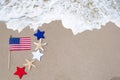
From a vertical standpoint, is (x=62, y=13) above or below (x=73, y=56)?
above

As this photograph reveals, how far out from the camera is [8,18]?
2.59m

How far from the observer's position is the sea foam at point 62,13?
245cm

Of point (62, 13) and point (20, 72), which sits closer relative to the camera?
point (20, 72)

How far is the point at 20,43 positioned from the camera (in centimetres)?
248

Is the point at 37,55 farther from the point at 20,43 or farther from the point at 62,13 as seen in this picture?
the point at 62,13

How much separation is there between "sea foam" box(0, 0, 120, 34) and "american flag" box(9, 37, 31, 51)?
133 mm

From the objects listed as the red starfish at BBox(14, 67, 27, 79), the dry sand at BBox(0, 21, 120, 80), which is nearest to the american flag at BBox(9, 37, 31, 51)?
the dry sand at BBox(0, 21, 120, 80)

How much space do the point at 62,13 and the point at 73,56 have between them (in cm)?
56

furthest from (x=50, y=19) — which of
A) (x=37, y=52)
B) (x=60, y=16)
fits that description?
(x=37, y=52)

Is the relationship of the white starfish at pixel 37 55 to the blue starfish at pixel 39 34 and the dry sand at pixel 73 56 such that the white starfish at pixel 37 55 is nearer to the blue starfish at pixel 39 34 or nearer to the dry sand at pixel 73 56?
the dry sand at pixel 73 56

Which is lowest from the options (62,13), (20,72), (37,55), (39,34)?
(20,72)

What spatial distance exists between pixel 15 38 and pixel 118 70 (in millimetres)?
1297

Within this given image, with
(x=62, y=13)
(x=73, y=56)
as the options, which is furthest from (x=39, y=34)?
(x=73, y=56)

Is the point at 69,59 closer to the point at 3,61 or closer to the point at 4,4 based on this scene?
the point at 3,61
